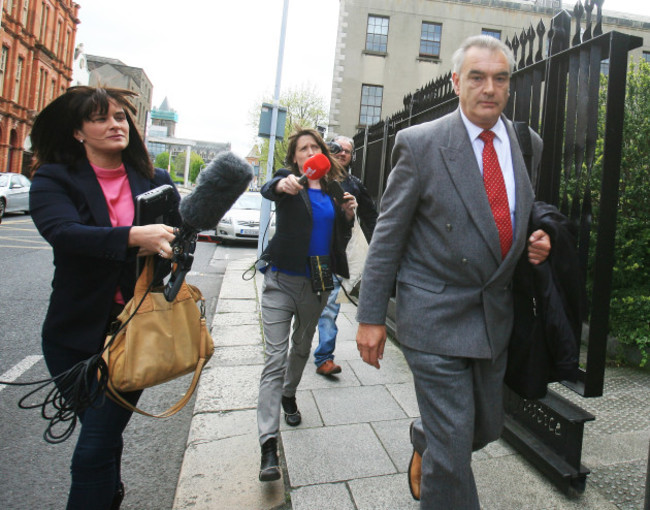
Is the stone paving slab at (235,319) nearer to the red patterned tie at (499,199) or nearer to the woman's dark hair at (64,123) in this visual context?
the woman's dark hair at (64,123)

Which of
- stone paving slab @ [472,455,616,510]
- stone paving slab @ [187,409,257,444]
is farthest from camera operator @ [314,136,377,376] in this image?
stone paving slab @ [472,455,616,510]

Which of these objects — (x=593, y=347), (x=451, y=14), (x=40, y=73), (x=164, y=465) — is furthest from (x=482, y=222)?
(x=40, y=73)

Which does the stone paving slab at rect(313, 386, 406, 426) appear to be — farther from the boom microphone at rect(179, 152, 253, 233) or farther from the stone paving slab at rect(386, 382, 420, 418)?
the boom microphone at rect(179, 152, 253, 233)

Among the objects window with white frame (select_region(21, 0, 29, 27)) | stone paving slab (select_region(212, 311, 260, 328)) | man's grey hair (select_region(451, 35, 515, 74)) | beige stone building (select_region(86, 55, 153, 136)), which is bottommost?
stone paving slab (select_region(212, 311, 260, 328))

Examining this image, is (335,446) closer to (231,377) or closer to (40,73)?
(231,377)

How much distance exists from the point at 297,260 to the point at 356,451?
1177 millimetres

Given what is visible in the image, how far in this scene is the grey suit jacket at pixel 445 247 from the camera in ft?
6.02

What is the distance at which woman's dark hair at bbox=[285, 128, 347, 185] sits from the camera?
3.25 meters

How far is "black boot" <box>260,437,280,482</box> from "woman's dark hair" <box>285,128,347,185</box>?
1580mm

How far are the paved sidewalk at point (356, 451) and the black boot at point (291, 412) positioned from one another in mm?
69

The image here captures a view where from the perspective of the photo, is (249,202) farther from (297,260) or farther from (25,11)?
(25,11)

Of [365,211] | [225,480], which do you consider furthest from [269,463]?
[365,211]

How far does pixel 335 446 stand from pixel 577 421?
134 cm

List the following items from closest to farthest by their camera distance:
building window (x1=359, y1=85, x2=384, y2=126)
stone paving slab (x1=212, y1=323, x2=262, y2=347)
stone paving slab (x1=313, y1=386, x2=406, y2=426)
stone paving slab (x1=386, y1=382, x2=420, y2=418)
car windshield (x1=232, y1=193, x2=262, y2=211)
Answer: stone paving slab (x1=313, y1=386, x2=406, y2=426)
stone paving slab (x1=386, y1=382, x2=420, y2=418)
stone paving slab (x1=212, y1=323, x2=262, y2=347)
car windshield (x1=232, y1=193, x2=262, y2=211)
building window (x1=359, y1=85, x2=384, y2=126)
